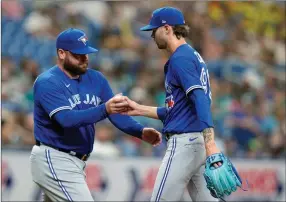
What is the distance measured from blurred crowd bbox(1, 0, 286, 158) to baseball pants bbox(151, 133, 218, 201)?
5267 millimetres

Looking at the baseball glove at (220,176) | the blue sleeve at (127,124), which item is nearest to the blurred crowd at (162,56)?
the blue sleeve at (127,124)

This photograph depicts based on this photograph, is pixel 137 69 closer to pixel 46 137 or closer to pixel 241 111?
pixel 241 111

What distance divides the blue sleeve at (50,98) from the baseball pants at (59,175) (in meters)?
0.38

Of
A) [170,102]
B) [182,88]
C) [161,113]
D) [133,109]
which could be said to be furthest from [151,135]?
[182,88]

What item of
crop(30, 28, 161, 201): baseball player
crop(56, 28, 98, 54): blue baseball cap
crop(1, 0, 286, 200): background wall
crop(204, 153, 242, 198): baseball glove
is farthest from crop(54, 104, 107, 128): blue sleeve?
Answer: crop(1, 0, 286, 200): background wall

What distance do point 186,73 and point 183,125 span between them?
1.63 ft

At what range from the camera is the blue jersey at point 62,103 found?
6652 mm

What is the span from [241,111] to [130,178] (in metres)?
3.26

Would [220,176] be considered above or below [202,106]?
below

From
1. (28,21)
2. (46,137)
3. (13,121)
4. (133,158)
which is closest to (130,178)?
(133,158)

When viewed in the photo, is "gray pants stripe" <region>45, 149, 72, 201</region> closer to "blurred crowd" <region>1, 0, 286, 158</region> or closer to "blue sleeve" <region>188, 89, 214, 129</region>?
"blue sleeve" <region>188, 89, 214, 129</region>

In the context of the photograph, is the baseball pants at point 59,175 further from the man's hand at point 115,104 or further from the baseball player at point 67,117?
the man's hand at point 115,104

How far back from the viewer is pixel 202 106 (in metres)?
6.38

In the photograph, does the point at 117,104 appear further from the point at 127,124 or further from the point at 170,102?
the point at 127,124
